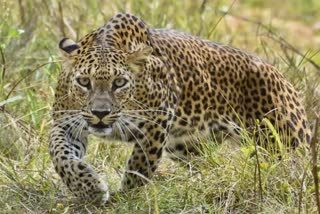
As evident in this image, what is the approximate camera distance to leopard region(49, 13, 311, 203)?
838cm

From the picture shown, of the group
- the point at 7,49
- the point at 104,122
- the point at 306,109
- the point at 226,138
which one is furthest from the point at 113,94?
the point at 7,49

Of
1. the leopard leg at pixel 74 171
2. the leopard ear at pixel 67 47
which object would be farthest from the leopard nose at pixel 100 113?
the leopard ear at pixel 67 47

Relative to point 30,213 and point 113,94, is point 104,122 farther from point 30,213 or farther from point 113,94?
point 30,213

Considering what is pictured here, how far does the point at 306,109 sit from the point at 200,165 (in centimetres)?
184

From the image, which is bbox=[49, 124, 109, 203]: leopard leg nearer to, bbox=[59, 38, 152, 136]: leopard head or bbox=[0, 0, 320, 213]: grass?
bbox=[0, 0, 320, 213]: grass

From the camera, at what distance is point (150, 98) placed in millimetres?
8750

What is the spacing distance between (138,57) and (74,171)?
0.91 metres

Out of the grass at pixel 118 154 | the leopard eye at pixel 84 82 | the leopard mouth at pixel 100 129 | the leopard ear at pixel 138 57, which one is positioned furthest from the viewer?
the leopard ear at pixel 138 57

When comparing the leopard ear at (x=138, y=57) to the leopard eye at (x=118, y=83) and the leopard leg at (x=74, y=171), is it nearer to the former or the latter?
the leopard eye at (x=118, y=83)

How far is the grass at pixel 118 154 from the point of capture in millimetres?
8133

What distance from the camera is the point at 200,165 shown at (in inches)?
336

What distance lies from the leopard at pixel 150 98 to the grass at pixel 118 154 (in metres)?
0.21

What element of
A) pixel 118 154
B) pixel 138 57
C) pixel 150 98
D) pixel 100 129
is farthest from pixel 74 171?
pixel 118 154

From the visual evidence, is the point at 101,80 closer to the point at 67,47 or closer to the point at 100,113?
the point at 100,113
